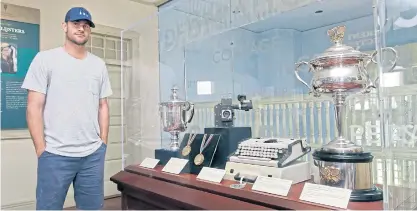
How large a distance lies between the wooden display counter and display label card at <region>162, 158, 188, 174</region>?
0.13ft

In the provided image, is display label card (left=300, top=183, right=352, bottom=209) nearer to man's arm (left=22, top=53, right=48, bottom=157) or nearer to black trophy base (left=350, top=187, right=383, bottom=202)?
black trophy base (left=350, top=187, right=383, bottom=202)

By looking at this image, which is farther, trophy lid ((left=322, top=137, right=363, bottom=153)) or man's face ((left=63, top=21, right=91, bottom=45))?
man's face ((left=63, top=21, right=91, bottom=45))

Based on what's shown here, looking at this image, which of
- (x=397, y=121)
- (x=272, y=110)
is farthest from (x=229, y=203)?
→ (x=272, y=110)

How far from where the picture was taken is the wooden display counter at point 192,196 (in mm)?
1022

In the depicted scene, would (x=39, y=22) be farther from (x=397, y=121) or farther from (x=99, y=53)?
(x=397, y=121)

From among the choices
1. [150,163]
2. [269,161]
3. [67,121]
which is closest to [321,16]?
[150,163]

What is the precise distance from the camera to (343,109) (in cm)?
124

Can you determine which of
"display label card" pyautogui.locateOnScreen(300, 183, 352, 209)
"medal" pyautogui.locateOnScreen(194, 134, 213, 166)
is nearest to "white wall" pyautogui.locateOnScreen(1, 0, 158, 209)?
"medal" pyautogui.locateOnScreen(194, 134, 213, 166)

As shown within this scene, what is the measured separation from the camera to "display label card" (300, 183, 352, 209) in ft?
3.14

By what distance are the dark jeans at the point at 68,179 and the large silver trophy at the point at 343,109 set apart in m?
1.11

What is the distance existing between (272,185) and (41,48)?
2.98 m

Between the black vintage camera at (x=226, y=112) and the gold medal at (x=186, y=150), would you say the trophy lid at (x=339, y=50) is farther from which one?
the gold medal at (x=186, y=150)

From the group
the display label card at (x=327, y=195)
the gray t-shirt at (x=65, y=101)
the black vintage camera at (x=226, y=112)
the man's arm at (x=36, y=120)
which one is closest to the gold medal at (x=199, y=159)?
the black vintage camera at (x=226, y=112)

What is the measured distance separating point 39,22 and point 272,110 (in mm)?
2573
